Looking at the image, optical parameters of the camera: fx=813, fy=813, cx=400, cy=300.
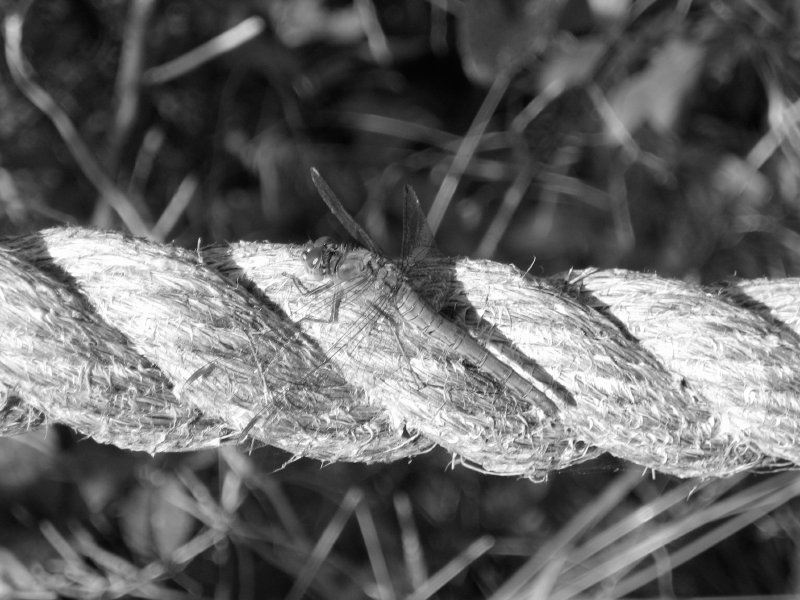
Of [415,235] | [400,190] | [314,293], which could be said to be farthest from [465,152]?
[314,293]

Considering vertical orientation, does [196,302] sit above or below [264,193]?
above

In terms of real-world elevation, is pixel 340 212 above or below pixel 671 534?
above

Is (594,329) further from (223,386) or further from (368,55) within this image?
(368,55)

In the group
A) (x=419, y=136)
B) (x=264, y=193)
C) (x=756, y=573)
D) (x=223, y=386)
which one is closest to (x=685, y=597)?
(x=756, y=573)

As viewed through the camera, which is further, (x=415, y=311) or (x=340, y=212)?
(x=340, y=212)

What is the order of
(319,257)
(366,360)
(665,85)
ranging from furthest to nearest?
(665,85) → (319,257) → (366,360)

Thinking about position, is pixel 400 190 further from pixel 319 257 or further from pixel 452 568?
pixel 319 257

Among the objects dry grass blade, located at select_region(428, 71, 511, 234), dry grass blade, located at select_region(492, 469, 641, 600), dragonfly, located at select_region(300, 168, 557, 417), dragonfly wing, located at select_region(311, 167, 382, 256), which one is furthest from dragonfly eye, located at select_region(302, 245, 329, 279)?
dry grass blade, located at select_region(492, 469, 641, 600)
